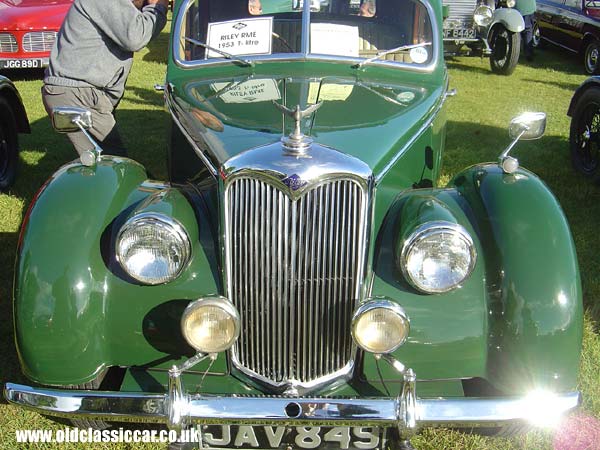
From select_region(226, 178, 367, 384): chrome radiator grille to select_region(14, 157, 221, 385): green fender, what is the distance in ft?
0.60

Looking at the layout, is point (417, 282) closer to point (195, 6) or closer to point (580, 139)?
point (195, 6)

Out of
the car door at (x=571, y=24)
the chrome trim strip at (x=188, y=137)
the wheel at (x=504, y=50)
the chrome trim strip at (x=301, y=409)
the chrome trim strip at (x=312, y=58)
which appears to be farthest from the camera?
the car door at (x=571, y=24)

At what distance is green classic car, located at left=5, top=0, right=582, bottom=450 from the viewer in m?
2.22

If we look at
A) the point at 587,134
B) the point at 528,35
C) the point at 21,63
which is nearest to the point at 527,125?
the point at 587,134

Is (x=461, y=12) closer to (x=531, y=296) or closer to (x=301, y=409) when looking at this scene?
(x=531, y=296)

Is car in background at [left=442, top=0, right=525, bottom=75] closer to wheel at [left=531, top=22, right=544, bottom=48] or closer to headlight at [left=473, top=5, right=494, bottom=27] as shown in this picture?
headlight at [left=473, top=5, right=494, bottom=27]

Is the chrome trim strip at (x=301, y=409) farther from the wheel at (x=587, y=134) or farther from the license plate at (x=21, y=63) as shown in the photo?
the license plate at (x=21, y=63)

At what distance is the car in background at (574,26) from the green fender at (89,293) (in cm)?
1022

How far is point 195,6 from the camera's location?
3830 mm

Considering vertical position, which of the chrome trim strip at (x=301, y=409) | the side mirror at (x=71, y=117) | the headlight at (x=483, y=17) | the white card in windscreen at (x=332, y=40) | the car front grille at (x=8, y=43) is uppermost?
the white card in windscreen at (x=332, y=40)

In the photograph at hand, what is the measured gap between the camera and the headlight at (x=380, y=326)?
7.39 feet

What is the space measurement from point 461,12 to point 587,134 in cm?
605

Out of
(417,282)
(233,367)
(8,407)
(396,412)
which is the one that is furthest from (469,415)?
(8,407)

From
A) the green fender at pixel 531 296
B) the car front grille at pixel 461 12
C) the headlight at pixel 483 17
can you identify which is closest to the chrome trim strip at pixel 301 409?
the green fender at pixel 531 296
